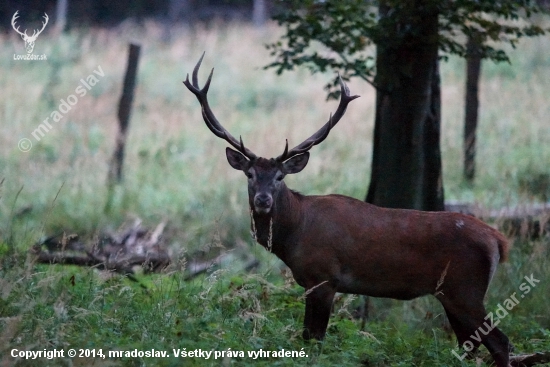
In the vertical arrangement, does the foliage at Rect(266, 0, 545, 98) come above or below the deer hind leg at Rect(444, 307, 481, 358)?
above

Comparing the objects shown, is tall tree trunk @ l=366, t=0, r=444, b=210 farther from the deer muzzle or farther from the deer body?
the deer muzzle

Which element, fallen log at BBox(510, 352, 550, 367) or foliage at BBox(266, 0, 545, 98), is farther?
foliage at BBox(266, 0, 545, 98)

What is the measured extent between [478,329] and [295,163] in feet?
6.69

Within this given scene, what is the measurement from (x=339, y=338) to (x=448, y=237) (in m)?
1.16

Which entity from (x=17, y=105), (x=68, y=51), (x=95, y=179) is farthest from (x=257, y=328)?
(x=68, y=51)

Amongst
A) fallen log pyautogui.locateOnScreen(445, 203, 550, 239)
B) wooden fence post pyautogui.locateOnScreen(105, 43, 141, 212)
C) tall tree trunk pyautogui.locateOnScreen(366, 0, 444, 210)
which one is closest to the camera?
tall tree trunk pyautogui.locateOnScreen(366, 0, 444, 210)

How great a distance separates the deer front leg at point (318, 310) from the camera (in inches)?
258

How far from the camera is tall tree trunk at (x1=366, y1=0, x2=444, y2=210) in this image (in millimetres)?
8258

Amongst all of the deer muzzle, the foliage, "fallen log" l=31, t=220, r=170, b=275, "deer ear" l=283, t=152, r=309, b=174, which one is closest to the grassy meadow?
"fallen log" l=31, t=220, r=170, b=275

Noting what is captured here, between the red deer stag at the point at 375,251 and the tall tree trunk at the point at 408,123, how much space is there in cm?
156

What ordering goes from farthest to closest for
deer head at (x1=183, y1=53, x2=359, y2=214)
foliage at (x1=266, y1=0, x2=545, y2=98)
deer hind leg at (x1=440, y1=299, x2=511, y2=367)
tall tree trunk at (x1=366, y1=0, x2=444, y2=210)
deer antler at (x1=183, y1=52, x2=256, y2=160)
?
tall tree trunk at (x1=366, y1=0, x2=444, y2=210) → foliage at (x1=266, y1=0, x2=545, y2=98) → deer antler at (x1=183, y1=52, x2=256, y2=160) → deer head at (x1=183, y1=53, x2=359, y2=214) → deer hind leg at (x1=440, y1=299, x2=511, y2=367)

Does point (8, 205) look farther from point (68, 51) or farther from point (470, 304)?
point (68, 51)

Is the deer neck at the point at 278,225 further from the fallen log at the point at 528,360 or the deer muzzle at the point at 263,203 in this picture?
the fallen log at the point at 528,360

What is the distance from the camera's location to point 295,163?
731 cm
